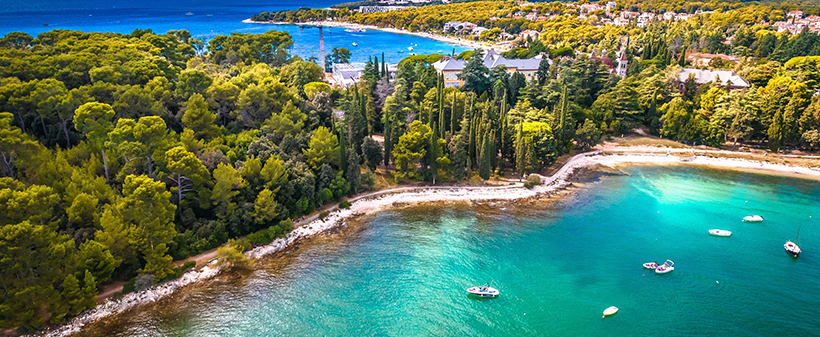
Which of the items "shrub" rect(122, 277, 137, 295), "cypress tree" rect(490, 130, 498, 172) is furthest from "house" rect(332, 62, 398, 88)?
"shrub" rect(122, 277, 137, 295)

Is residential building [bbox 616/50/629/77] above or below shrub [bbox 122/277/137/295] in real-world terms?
above

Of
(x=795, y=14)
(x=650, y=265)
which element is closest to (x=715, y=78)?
(x=650, y=265)

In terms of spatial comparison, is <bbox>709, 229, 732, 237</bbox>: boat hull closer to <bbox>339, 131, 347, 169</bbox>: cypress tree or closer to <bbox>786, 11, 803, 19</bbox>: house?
<bbox>339, 131, 347, 169</bbox>: cypress tree

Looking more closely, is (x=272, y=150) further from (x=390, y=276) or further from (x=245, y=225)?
(x=390, y=276)

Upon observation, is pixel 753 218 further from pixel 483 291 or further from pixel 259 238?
pixel 259 238

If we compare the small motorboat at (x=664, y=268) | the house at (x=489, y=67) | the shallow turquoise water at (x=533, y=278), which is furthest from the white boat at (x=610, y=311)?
the house at (x=489, y=67)

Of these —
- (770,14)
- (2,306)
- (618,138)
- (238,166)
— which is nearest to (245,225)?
(238,166)
